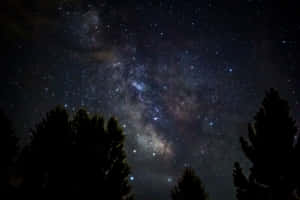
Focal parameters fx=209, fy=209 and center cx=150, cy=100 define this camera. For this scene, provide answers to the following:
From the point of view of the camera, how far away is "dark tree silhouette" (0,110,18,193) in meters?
9.56

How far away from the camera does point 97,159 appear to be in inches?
393

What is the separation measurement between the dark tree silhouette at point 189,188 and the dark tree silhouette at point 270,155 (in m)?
7.58

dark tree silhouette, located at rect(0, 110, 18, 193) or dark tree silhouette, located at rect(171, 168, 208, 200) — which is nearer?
dark tree silhouette, located at rect(0, 110, 18, 193)

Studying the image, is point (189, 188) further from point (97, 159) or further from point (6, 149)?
point (6, 149)

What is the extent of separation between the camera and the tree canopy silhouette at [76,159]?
9.37 m

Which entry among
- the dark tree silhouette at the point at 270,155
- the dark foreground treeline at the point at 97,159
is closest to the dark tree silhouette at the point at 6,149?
the dark foreground treeline at the point at 97,159

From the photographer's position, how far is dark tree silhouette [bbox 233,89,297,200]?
9.33 metres

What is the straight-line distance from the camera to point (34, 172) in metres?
9.48

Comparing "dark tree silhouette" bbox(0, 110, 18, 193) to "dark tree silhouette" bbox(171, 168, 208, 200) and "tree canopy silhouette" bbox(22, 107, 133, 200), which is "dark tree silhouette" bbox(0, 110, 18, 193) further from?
"dark tree silhouette" bbox(171, 168, 208, 200)

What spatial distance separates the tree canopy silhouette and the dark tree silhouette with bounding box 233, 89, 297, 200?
600cm

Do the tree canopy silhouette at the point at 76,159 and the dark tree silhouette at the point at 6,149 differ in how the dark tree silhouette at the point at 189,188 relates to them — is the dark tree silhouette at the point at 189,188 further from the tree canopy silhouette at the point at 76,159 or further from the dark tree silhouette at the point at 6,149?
the dark tree silhouette at the point at 6,149

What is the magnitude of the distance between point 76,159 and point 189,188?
11.3 m

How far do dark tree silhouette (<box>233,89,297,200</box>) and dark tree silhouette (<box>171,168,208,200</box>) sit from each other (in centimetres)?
758

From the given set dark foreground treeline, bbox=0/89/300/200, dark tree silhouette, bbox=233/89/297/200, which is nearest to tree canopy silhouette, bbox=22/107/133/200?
dark foreground treeline, bbox=0/89/300/200
